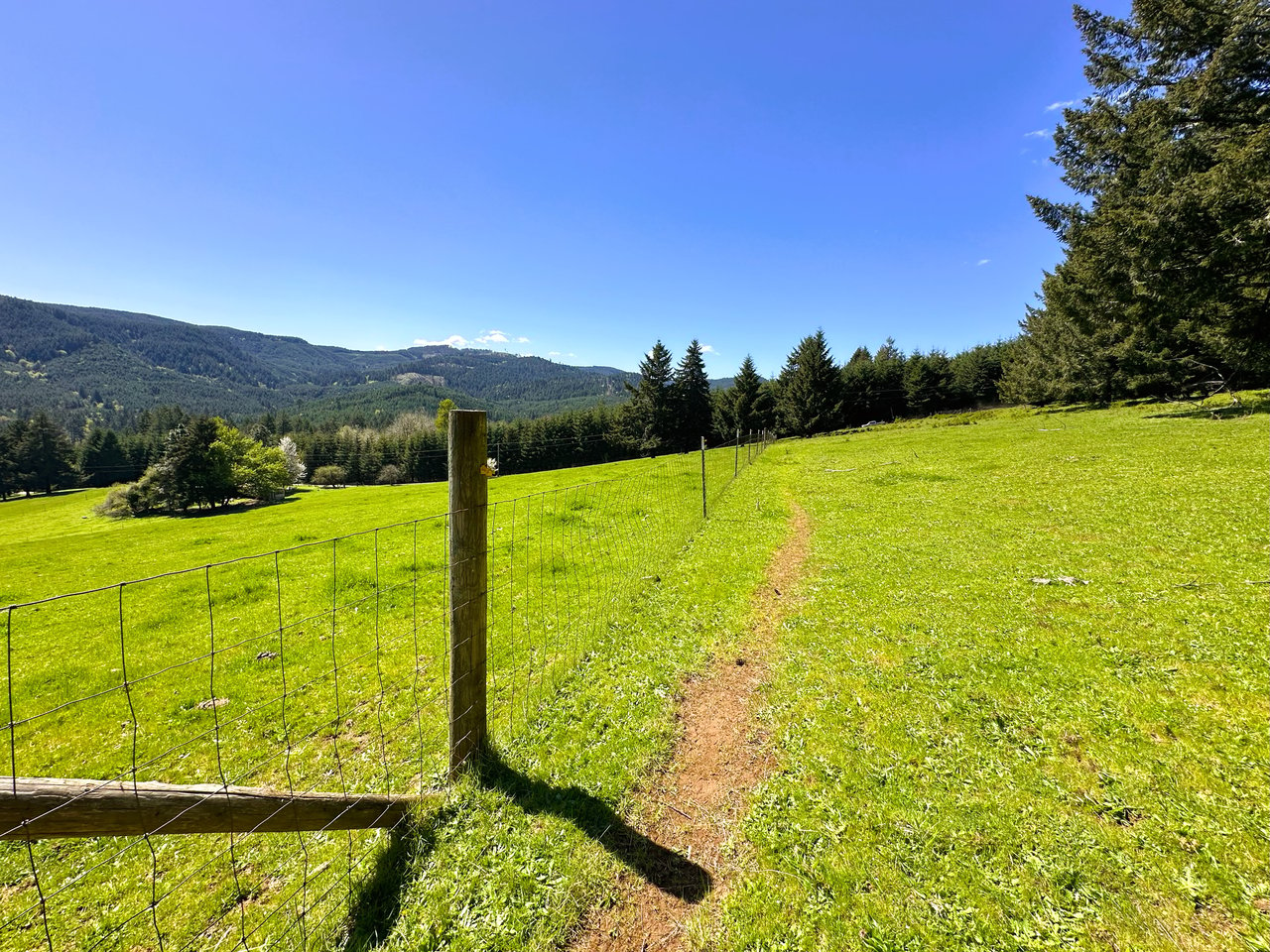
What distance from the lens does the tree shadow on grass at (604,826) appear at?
11.3ft

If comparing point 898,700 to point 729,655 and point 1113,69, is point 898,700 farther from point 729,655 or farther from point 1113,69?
point 1113,69

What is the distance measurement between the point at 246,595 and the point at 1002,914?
14.2m

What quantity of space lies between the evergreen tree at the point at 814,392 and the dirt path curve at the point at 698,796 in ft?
187

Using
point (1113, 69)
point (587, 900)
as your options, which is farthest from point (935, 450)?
point (587, 900)

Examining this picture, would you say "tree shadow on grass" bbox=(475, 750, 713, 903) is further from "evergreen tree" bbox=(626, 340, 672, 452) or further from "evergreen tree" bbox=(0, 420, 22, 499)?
"evergreen tree" bbox=(0, 420, 22, 499)

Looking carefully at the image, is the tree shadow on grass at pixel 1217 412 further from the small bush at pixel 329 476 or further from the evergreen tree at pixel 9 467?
the evergreen tree at pixel 9 467

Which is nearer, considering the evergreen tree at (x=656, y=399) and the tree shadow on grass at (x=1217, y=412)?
the tree shadow on grass at (x=1217, y=412)

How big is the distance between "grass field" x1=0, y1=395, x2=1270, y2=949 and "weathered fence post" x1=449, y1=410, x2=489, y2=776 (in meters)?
0.60

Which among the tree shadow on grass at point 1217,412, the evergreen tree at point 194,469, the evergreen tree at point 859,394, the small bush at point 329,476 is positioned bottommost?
the small bush at point 329,476

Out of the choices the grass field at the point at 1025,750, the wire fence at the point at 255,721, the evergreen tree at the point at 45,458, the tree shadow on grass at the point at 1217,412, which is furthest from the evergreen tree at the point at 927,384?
the evergreen tree at the point at 45,458

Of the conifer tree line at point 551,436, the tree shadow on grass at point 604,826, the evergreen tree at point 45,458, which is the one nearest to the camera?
the tree shadow on grass at point 604,826

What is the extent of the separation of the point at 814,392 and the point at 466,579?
6120 cm

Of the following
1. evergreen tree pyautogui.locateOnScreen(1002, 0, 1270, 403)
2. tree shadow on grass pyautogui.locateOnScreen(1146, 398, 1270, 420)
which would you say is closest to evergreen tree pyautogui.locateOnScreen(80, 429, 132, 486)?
evergreen tree pyautogui.locateOnScreen(1002, 0, 1270, 403)

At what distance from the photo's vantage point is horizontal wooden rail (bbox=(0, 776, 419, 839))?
2104 millimetres
